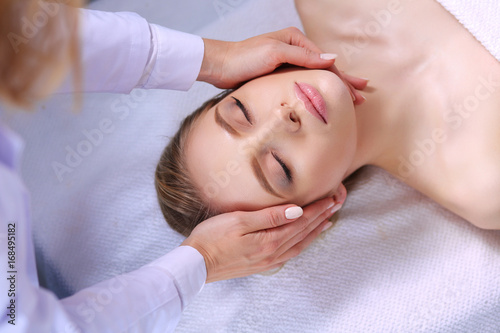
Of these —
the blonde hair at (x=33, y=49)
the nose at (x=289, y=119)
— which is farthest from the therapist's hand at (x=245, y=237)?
the blonde hair at (x=33, y=49)

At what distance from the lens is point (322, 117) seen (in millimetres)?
1000

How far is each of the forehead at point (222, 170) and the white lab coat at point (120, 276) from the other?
158 mm

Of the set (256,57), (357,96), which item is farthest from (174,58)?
(357,96)

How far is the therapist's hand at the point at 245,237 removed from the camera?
3.41 feet

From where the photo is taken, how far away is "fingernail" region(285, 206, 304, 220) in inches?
40.9

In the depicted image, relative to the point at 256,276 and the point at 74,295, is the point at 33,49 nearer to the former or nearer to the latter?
the point at 74,295

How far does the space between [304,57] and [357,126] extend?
0.23 m

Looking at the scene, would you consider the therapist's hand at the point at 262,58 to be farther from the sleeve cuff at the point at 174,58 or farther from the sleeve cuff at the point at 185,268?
the sleeve cuff at the point at 185,268

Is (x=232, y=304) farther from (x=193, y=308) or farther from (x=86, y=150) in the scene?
(x=86, y=150)

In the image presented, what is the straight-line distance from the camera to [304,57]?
108 cm

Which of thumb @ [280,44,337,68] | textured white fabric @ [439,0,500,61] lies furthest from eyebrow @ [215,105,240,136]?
textured white fabric @ [439,0,500,61]

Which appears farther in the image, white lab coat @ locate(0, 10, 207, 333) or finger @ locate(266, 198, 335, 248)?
finger @ locate(266, 198, 335, 248)

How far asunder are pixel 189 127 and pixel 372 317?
2.28ft

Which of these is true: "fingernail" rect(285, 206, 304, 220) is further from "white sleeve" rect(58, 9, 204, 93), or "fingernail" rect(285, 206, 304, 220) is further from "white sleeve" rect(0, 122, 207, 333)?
"white sleeve" rect(58, 9, 204, 93)
